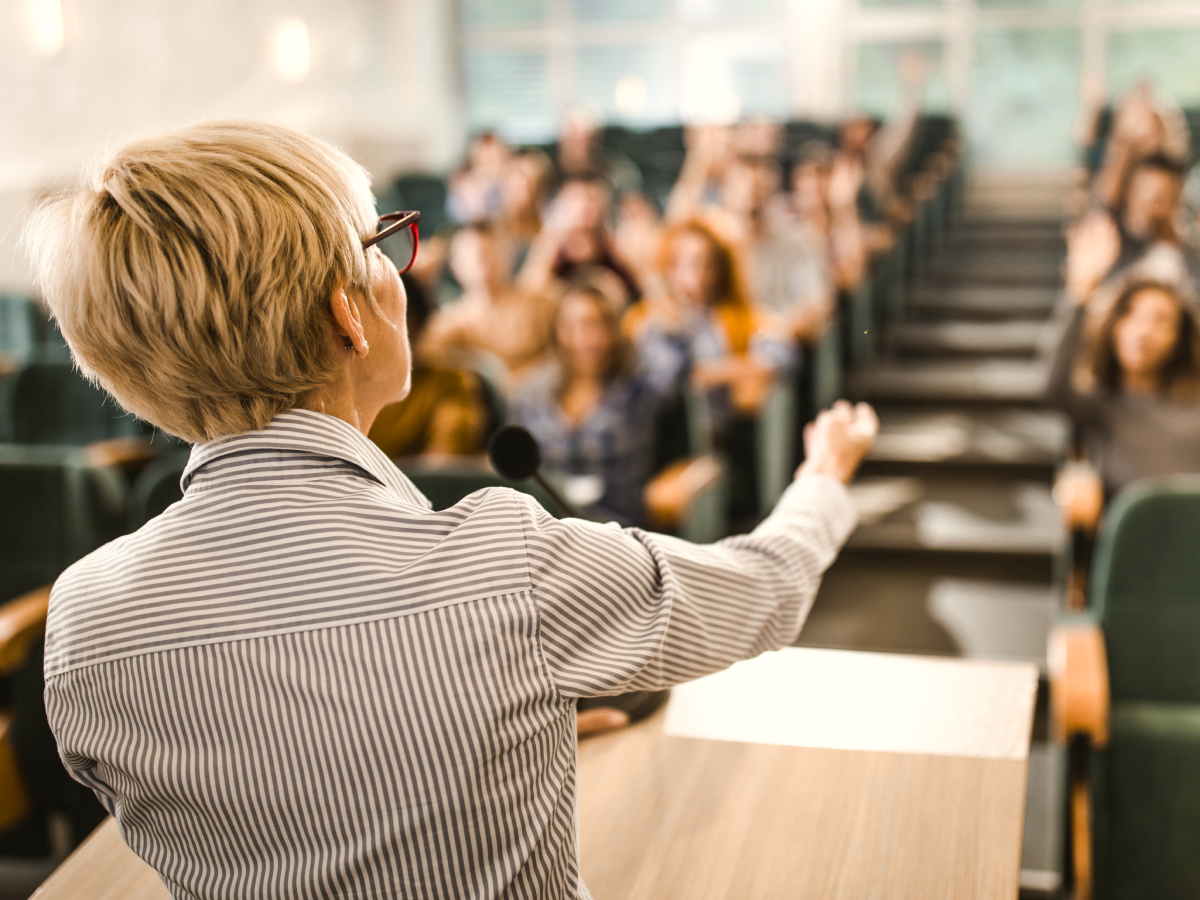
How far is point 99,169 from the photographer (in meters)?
0.67

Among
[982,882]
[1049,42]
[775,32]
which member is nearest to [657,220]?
[775,32]

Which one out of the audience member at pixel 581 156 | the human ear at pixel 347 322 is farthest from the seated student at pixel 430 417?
the audience member at pixel 581 156

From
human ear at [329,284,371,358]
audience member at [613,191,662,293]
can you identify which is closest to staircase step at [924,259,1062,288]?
audience member at [613,191,662,293]

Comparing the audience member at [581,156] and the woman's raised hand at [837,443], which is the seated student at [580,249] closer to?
the audience member at [581,156]

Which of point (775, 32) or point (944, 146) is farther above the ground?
point (775, 32)

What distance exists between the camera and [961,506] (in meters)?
3.52

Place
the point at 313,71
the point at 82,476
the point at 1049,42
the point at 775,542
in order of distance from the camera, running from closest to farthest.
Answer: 1. the point at 775,542
2. the point at 82,476
3. the point at 313,71
4. the point at 1049,42

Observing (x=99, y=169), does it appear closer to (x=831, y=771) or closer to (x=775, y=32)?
(x=831, y=771)

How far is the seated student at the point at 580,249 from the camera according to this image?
386 cm

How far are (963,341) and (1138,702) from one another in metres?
3.26

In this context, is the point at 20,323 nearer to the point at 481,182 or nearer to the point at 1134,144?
the point at 481,182

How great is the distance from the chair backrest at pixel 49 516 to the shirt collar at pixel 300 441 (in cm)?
156

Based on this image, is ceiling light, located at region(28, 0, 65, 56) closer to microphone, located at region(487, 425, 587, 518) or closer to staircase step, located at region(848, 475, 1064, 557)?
staircase step, located at region(848, 475, 1064, 557)

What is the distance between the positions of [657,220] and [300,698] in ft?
16.3
